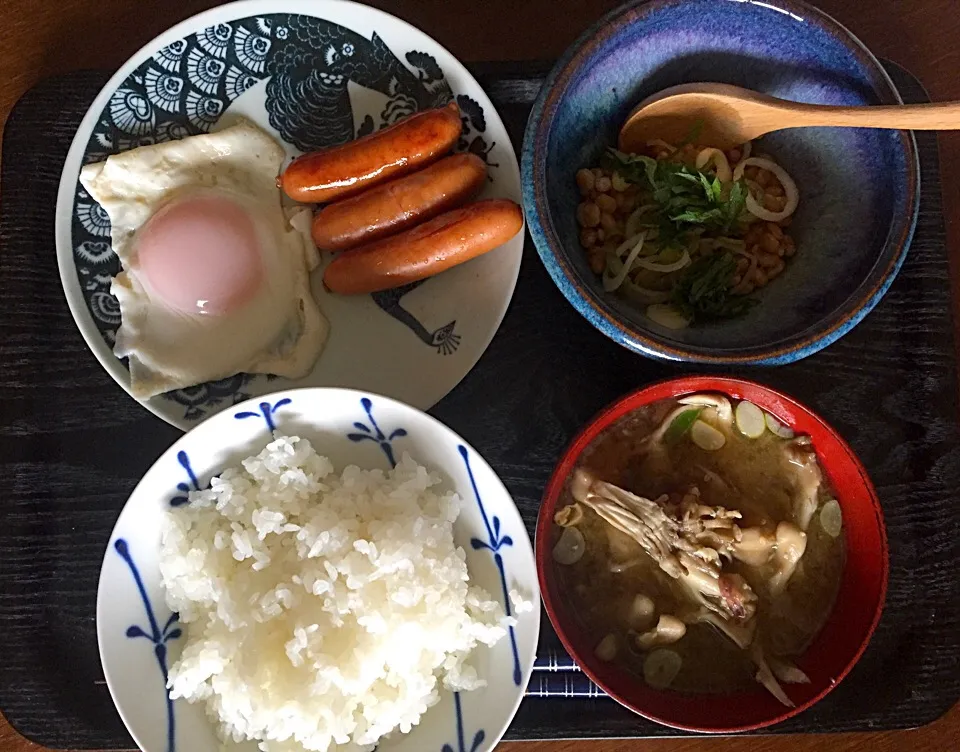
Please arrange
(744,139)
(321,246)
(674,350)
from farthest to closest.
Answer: (321,246) < (744,139) < (674,350)

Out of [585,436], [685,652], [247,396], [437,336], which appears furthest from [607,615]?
[247,396]

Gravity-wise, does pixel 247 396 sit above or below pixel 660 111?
below

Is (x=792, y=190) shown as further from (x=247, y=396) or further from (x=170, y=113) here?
(x=170, y=113)

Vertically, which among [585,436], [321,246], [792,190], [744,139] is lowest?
[585,436]

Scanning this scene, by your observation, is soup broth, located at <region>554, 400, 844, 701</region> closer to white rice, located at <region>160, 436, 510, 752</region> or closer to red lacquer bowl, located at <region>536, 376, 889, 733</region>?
red lacquer bowl, located at <region>536, 376, 889, 733</region>

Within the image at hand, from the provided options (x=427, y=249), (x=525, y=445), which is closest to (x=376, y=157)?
(x=427, y=249)

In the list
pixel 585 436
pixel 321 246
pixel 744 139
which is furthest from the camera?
pixel 321 246
